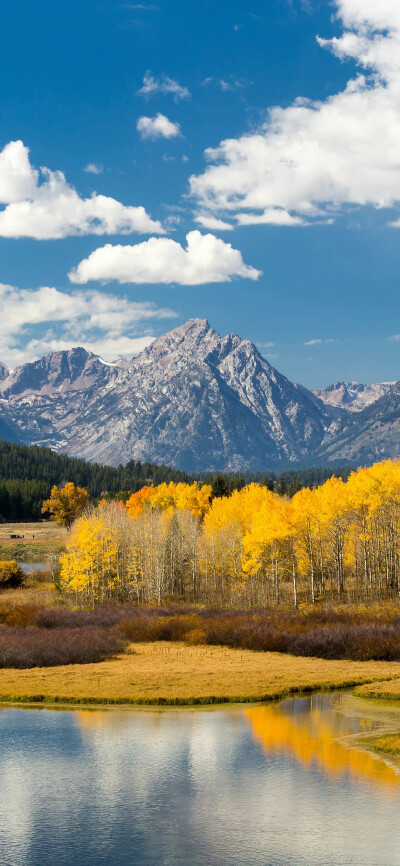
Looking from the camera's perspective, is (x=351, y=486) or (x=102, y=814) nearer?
(x=102, y=814)

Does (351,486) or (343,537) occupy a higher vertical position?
(351,486)

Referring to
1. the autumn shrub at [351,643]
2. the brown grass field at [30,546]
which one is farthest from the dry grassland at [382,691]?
the brown grass field at [30,546]

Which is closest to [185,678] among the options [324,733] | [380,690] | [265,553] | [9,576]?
[380,690]

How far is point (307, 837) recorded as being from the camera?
21000 mm

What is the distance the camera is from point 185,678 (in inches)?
1812

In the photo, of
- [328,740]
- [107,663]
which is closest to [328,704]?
[328,740]

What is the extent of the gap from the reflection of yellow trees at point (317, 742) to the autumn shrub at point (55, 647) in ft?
63.0

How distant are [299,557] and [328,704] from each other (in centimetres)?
Result: 5853

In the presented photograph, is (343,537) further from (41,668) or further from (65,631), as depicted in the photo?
(41,668)

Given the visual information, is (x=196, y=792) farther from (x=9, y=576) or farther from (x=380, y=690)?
(x=9, y=576)

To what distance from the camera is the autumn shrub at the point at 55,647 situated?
52.1 m

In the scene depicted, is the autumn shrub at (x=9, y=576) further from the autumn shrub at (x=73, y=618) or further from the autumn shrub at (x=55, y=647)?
the autumn shrub at (x=55, y=647)

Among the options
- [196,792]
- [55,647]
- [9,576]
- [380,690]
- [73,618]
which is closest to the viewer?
[196,792]

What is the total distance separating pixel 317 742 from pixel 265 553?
66.0 metres
